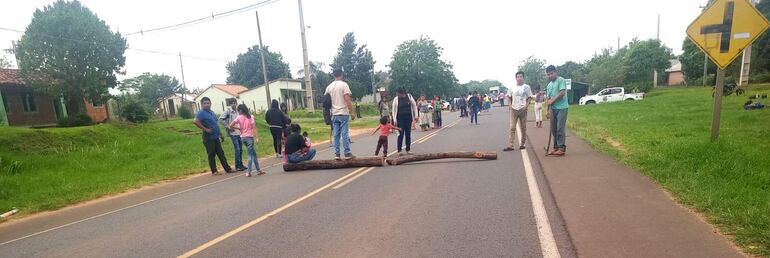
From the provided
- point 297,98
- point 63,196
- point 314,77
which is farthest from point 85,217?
point 314,77

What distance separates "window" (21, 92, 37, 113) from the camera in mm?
25219

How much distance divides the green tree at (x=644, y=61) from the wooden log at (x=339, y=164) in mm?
50813

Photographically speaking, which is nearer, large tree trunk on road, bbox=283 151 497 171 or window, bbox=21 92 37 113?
large tree trunk on road, bbox=283 151 497 171

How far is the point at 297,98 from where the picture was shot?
55031 mm

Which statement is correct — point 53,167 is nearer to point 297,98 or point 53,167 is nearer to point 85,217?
point 85,217

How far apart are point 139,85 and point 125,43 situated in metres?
22.7

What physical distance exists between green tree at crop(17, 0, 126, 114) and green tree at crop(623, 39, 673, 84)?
169 feet

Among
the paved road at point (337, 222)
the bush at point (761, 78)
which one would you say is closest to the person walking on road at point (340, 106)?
the paved road at point (337, 222)

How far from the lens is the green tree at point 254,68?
70500mm

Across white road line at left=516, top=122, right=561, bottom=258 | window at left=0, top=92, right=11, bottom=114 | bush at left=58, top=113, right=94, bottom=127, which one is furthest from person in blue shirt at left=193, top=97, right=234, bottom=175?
window at left=0, top=92, right=11, bottom=114

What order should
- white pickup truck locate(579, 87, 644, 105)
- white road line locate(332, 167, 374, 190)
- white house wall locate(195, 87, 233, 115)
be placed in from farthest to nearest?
white house wall locate(195, 87, 233, 115)
white pickup truck locate(579, 87, 644, 105)
white road line locate(332, 167, 374, 190)

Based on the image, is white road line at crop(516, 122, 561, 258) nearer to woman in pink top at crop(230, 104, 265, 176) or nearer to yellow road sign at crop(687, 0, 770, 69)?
yellow road sign at crop(687, 0, 770, 69)

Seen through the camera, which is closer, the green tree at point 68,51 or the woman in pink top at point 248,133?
the woman in pink top at point 248,133

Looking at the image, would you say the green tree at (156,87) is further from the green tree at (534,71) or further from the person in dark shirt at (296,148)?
the green tree at (534,71)
